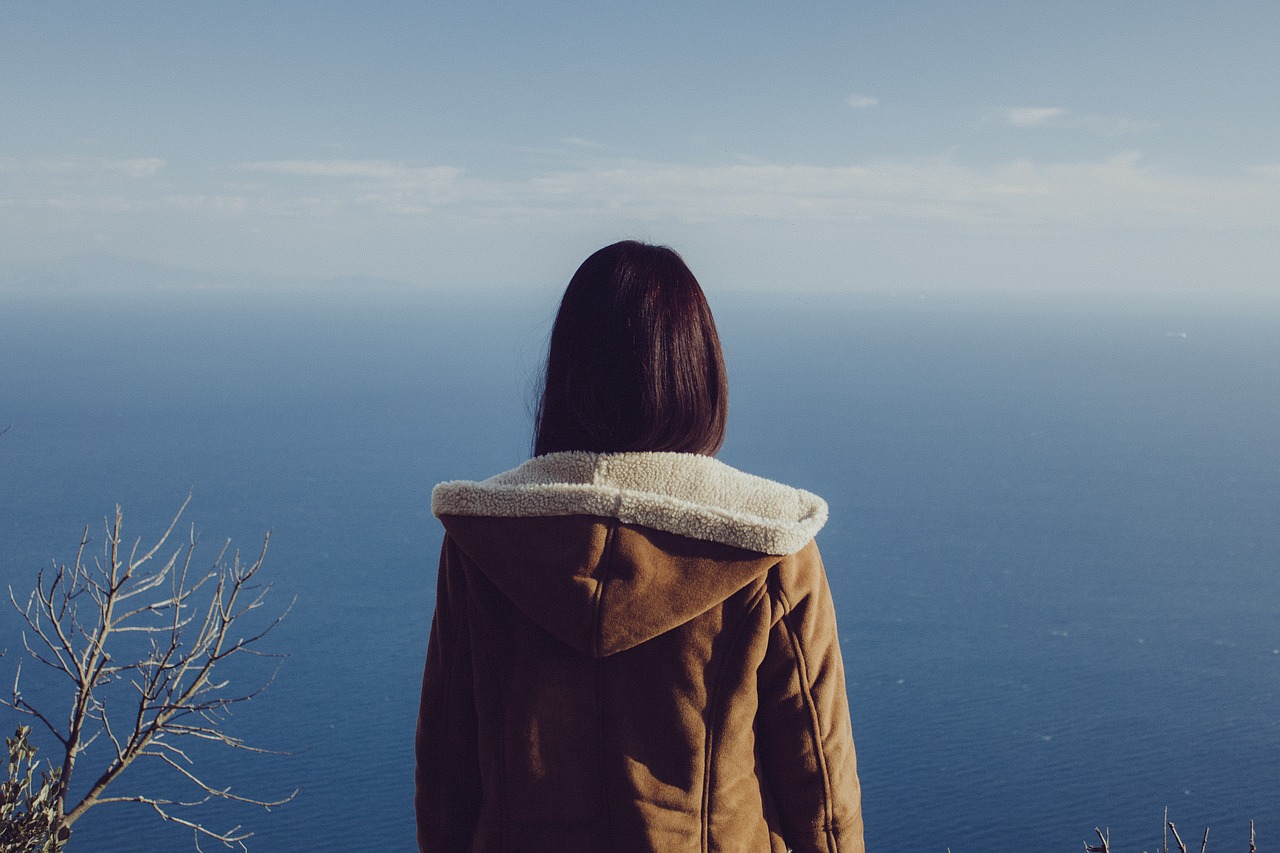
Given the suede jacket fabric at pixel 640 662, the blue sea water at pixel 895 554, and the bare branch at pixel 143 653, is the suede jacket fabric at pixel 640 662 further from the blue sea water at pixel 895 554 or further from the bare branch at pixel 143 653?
the bare branch at pixel 143 653

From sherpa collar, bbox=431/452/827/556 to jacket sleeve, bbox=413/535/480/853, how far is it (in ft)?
0.63

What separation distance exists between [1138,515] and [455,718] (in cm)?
5256

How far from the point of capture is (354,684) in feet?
94.6

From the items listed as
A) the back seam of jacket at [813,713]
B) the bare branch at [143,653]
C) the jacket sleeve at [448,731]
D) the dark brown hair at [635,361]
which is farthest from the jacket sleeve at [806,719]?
the bare branch at [143,653]

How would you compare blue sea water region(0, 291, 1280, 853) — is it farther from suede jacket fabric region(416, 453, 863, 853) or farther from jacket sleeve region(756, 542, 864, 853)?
jacket sleeve region(756, 542, 864, 853)

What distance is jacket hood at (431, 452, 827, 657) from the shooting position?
112 cm

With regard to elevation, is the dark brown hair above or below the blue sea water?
above

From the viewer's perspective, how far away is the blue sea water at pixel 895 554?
23984 millimetres

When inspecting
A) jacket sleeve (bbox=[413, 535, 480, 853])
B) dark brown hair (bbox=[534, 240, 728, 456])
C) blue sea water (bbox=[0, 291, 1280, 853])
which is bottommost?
blue sea water (bbox=[0, 291, 1280, 853])

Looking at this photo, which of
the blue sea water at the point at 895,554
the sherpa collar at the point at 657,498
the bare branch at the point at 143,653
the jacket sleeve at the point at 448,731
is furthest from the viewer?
the blue sea water at the point at 895,554

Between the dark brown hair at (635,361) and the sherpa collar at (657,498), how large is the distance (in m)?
0.03

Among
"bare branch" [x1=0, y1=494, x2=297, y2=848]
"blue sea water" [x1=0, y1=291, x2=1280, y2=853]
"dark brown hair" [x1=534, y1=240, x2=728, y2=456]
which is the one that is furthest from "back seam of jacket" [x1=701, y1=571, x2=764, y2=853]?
"bare branch" [x1=0, y1=494, x2=297, y2=848]

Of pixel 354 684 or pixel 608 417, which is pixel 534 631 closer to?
pixel 608 417

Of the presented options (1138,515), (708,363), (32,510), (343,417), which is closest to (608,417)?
(708,363)
